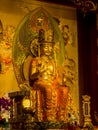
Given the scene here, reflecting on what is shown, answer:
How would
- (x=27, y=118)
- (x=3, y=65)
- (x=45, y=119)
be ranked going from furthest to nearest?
(x=3, y=65), (x=45, y=119), (x=27, y=118)

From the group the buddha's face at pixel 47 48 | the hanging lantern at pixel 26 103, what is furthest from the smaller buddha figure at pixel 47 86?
the hanging lantern at pixel 26 103

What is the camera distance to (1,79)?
738 centimetres

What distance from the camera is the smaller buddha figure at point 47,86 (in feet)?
22.9

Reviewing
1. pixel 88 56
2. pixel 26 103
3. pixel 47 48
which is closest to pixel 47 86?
pixel 47 48

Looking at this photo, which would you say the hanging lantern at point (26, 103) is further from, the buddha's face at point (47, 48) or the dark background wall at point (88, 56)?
the dark background wall at point (88, 56)

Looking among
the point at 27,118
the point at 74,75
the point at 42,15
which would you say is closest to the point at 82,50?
the point at 74,75

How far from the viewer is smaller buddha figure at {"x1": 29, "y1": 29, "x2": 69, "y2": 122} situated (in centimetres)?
698

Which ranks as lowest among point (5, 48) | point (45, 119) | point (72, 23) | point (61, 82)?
point (45, 119)

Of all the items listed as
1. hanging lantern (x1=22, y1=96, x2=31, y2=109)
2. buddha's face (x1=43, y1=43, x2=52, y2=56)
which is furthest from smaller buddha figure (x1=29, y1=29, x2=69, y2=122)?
hanging lantern (x1=22, y1=96, x2=31, y2=109)

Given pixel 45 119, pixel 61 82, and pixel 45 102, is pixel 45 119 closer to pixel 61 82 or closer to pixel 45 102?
pixel 45 102

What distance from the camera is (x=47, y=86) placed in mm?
6984

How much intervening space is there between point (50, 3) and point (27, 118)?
2944mm

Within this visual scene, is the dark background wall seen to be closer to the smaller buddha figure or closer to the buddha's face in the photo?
the smaller buddha figure

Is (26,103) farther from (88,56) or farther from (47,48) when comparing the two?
(88,56)
